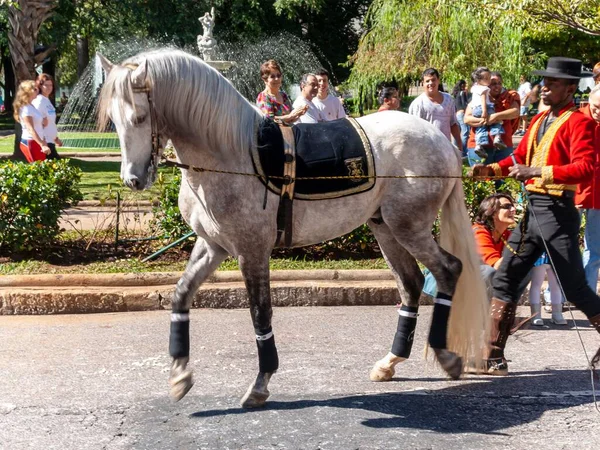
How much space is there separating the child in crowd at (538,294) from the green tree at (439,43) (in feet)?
47.2

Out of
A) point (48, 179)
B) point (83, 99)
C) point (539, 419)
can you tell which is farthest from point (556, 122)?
point (83, 99)

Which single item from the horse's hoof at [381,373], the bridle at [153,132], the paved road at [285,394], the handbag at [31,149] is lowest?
the paved road at [285,394]

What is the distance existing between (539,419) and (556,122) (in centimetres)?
175

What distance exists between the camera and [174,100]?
5.11m

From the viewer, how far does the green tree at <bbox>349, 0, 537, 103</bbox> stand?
23188 millimetres

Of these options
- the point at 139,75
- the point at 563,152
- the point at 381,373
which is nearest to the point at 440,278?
the point at 381,373

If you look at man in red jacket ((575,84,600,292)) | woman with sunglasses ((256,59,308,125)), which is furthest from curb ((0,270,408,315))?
woman with sunglasses ((256,59,308,125))

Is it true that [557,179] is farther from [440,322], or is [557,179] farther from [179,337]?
[179,337]

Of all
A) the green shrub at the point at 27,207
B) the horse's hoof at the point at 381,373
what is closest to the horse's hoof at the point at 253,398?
the horse's hoof at the point at 381,373

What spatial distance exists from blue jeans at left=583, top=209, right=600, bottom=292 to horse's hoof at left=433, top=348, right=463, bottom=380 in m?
1.98

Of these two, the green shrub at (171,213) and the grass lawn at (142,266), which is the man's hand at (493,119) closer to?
the grass lawn at (142,266)

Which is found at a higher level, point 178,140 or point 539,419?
point 178,140

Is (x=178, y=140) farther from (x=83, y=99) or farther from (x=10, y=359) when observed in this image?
(x=83, y=99)

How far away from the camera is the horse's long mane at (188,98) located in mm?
5035
